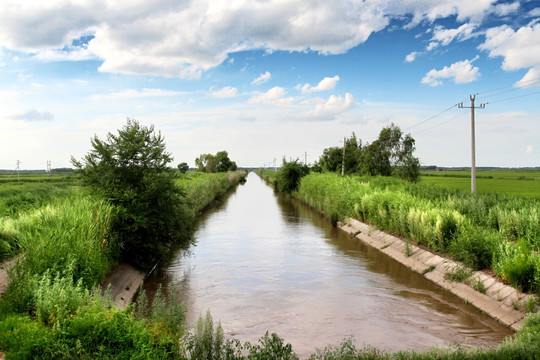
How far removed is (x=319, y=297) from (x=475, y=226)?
5638 mm

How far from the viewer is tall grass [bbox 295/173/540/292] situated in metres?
9.74

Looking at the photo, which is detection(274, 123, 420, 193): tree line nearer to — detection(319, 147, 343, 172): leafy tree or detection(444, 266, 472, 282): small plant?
detection(319, 147, 343, 172): leafy tree

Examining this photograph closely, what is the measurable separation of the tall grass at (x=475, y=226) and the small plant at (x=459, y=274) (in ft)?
0.83

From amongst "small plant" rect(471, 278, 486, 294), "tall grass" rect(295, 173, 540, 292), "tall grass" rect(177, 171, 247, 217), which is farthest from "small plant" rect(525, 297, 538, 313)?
"tall grass" rect(177, 171, 247, 217)

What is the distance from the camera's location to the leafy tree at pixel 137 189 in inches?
500

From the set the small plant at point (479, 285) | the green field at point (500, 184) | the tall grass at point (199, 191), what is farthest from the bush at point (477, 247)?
the green field at point (500, 184)

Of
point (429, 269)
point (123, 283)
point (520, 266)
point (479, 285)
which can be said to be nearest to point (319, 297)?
point (479, 285)

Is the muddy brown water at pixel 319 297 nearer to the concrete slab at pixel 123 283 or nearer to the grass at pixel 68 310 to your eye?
the concrete slab at pixel 123 283

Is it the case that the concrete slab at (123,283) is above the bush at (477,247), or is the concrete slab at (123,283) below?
below

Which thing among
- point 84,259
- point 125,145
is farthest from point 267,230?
point 84,259

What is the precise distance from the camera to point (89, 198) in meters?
12.7

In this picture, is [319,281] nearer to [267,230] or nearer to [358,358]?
[358,358]

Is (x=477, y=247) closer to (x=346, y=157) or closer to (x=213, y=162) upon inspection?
(x=346, y=157)

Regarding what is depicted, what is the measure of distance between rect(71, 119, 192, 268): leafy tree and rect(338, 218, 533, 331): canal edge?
7.88 metres
